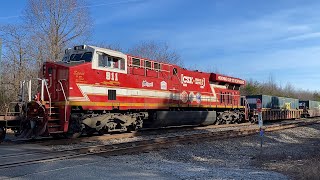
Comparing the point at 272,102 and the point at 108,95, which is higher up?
the point at 108,95

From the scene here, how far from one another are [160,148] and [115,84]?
4.36 metres

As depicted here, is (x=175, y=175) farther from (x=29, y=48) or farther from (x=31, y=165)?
(x=29, y=48)

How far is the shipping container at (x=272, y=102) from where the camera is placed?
32.2m

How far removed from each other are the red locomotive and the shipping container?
1159 cm

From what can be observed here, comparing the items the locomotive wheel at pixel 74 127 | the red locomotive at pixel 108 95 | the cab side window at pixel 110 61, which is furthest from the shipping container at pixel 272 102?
the locomotive wheel at pixel 74 127

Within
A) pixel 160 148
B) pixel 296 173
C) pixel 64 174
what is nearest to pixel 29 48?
pixel 160 148

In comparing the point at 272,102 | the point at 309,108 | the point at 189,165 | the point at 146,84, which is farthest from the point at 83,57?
the point at 309,108

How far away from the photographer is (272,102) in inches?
1375

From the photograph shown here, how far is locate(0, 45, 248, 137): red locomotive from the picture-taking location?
45.8 ft

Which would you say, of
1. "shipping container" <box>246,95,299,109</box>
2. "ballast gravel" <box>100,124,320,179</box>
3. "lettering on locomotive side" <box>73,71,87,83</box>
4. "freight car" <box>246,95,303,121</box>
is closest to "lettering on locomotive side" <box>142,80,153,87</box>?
"lettering on locomotive side" <box>73,71,87,83</box>

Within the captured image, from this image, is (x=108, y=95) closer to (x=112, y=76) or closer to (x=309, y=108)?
(x=112, y=76)

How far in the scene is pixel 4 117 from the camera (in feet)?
43.5

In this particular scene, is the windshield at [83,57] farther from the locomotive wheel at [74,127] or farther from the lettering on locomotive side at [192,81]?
the lettering on locomotive side at [192,81]

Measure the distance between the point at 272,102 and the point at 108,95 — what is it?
77.3ft
